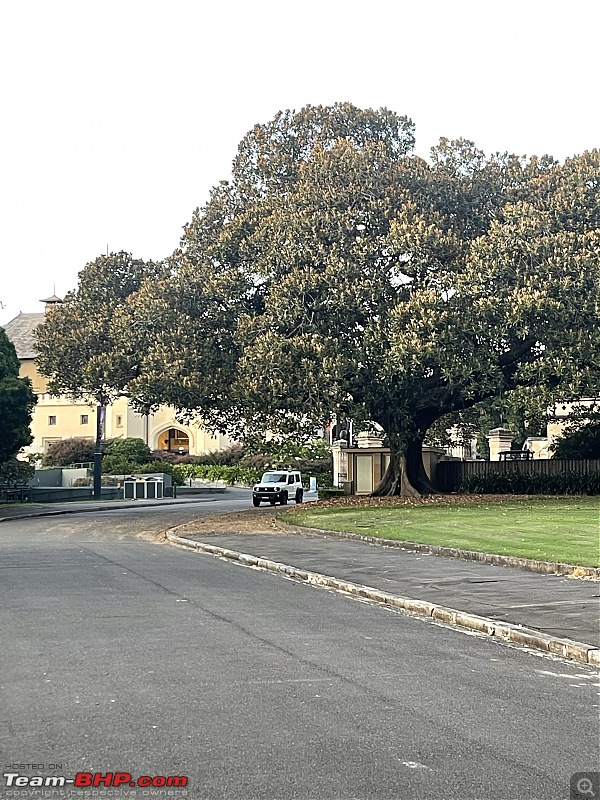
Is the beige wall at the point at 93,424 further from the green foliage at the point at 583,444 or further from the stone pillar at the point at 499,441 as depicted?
the green foliage at the point at 583,444

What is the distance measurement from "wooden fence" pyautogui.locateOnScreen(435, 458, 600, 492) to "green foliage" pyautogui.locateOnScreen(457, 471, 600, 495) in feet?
2.00

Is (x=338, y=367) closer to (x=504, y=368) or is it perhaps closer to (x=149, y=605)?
(x=504, y=368)

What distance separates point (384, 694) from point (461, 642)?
3280 millimetres

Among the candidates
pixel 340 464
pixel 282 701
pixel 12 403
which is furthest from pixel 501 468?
pixel 282 701

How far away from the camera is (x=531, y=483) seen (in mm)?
45062

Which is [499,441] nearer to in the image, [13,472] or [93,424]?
[13,472]

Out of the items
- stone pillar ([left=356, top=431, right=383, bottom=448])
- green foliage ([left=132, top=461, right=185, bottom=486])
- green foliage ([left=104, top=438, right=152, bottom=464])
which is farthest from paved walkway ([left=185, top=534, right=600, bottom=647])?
green foliage ([left=104, top=438, right=152, bottom=464])

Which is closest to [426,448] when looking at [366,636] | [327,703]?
[366,636]

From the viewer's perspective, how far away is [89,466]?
7700 cm

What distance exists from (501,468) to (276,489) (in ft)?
37.0

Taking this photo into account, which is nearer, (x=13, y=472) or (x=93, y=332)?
(x=93, y=332)

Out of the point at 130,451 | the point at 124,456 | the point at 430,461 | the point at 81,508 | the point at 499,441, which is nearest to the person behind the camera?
the point at 81,508

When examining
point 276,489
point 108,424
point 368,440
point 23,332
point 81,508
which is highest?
point 23,332

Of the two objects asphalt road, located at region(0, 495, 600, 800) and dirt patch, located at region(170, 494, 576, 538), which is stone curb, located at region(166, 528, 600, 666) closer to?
asphalt road, located at region(0, 495, 600, 800)
